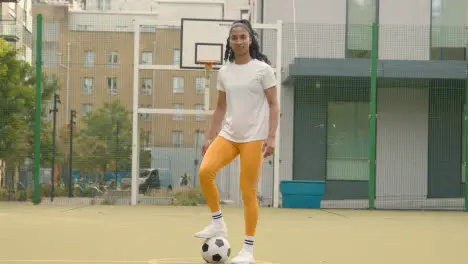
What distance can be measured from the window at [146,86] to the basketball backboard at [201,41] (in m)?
0.74

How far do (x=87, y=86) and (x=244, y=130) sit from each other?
937 centimetres

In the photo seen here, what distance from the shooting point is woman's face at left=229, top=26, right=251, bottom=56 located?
6.15 metres

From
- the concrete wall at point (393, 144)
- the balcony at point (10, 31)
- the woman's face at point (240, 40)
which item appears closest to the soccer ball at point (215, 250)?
the woman's face at point (240, 40)

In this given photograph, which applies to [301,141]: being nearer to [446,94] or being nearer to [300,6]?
[446,94]

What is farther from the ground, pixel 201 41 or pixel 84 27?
pixel 84 27

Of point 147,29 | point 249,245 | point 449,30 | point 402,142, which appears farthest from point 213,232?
point 449,30

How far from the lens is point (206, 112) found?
Answer: 15.1 meters

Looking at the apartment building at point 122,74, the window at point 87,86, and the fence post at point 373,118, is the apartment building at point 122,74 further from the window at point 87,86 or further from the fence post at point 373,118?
the fence post at point 373,118

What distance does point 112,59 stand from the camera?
15.5 metres

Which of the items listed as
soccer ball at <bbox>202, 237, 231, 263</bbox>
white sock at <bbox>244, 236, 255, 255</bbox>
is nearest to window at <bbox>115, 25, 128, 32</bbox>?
soccer ball at <bbox>202, 237, 231, 263</bbox>

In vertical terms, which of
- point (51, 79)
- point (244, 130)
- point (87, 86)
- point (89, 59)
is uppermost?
point (89, 59)

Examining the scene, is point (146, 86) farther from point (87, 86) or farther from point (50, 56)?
point (50, 56)

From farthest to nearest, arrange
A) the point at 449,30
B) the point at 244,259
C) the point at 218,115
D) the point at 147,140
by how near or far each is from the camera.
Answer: the point at 449,30 < the point at 147,140 < the point at 218,115 < the point at 244,259

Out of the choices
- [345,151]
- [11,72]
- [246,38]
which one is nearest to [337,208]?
[345,151]
